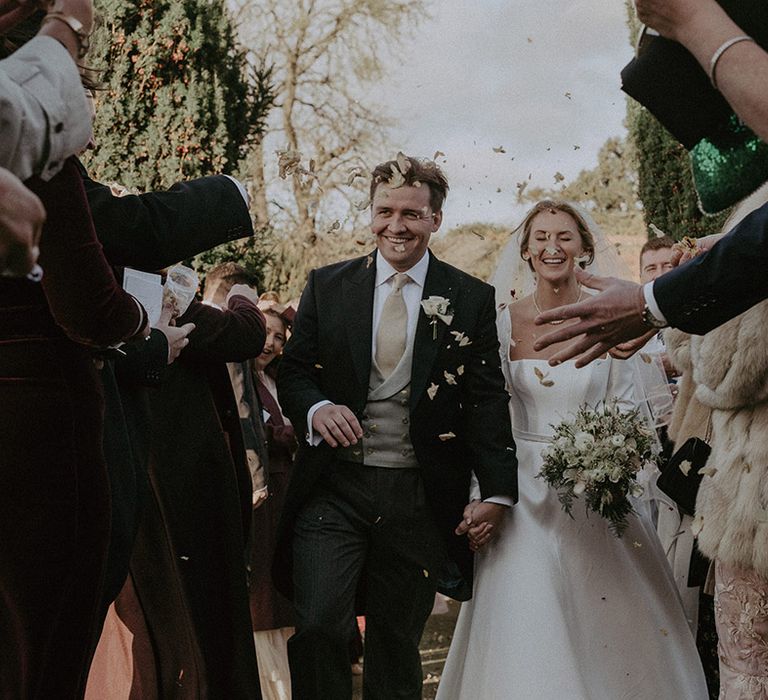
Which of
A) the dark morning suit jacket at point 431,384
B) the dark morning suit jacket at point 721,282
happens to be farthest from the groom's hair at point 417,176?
the dark morning suit jacket at point 721,282

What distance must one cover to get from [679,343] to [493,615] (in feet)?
4.82

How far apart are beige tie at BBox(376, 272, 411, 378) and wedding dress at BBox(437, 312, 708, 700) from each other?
0.77 metres

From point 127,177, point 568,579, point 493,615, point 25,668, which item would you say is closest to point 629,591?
point 568,579

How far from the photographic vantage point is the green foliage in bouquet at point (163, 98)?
11.3 m

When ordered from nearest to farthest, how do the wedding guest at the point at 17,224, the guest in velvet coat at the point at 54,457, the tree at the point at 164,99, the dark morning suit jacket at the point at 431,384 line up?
the wedding guest at the point at 17,224 → the guest in velvet coat at the point at 54,457 → the dark morning suit jacket at the point at 431,384 → the tree at the point at 164,99

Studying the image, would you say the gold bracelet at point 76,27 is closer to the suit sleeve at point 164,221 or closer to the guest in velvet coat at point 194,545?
the suit sleeve at point 164,221

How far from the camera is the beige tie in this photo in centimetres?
446

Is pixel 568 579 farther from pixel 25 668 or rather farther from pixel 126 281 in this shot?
pixel 25 668

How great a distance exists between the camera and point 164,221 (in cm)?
279

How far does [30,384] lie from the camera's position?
7.82ft

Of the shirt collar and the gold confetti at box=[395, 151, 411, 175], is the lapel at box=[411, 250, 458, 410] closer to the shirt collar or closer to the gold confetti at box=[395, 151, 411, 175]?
the shirt collar

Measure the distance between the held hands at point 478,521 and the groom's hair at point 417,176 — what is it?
1392 millimetres

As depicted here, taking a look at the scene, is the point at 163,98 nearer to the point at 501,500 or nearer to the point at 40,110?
the point at 501,500

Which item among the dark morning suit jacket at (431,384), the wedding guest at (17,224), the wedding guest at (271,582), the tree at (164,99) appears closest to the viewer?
the wedding guest at (17,224)
